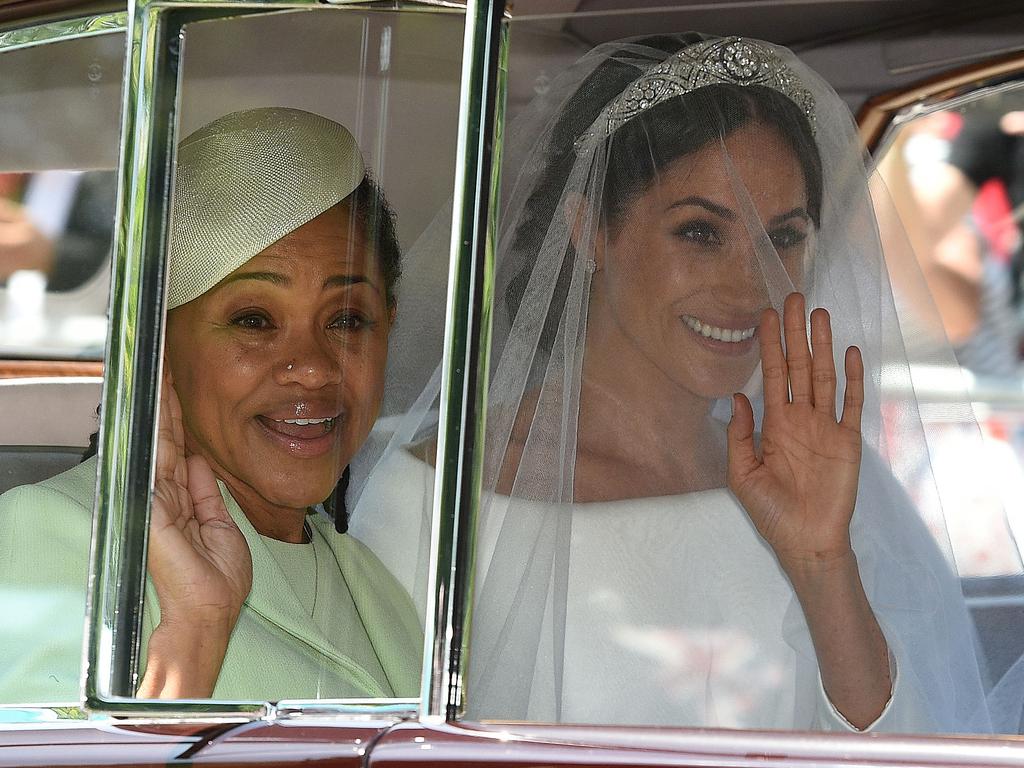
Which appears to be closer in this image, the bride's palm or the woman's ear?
the bride's palm

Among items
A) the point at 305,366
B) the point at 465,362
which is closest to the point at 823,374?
the point at 465,362

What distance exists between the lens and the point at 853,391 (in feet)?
5.12

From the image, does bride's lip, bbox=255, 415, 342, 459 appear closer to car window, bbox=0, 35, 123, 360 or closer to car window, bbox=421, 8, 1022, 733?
car window, bbox=421, 8, 1022, 733

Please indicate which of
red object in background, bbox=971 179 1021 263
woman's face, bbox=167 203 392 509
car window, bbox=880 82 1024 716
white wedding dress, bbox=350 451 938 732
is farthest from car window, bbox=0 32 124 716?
red object in background, bbox=971 179 1021 263

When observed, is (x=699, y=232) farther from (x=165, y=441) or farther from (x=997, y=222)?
(x=997, y=222)

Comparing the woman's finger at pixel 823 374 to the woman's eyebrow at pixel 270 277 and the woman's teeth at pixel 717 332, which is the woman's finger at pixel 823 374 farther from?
the woman's eyebrow at pixel 270 277

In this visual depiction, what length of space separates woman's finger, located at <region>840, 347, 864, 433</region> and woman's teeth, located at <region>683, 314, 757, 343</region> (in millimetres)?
127

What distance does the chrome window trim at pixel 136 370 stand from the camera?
1.30m

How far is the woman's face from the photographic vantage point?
4.23 ft

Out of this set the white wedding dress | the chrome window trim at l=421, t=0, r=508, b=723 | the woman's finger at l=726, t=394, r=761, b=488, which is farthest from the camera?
the woman's finger at l=726, t=394, r=761, b=488

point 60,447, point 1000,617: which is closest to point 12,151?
point 60,447

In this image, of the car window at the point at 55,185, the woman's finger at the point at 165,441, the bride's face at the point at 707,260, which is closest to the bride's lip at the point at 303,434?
the woman's finger at the point at 165,441

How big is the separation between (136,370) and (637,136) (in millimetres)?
740

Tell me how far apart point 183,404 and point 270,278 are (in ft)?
0.54
